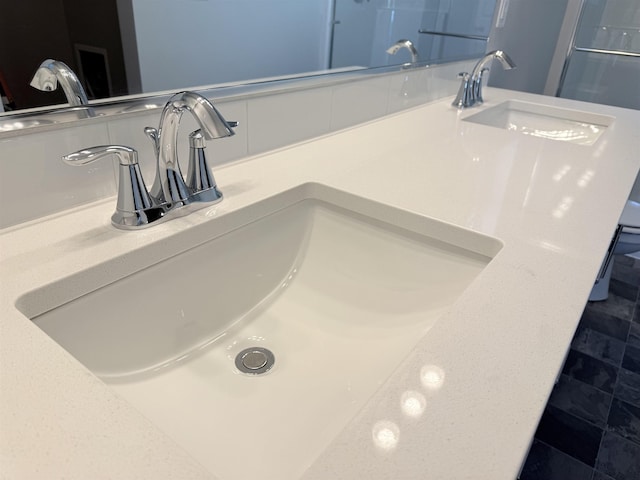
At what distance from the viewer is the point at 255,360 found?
712mm

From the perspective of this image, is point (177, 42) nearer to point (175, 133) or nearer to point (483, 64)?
point (175, 133)

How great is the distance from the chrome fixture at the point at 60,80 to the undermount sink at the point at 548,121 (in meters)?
1.23

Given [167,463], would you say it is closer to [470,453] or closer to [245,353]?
[470,453]

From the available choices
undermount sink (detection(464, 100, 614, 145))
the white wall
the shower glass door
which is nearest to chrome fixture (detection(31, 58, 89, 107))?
the white wall

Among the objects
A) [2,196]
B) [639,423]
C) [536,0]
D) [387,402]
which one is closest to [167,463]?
[387,402]

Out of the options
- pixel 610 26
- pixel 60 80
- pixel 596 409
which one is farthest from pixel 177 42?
pixel 610 26

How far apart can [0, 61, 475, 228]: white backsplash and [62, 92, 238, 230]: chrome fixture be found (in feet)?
0.26

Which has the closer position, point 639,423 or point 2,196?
point 2,196

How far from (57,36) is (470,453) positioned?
2.24ft

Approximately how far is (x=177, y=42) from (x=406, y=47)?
34.5 inches

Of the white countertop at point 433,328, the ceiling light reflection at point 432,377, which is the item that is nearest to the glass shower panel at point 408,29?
the white countertop at point 433,328

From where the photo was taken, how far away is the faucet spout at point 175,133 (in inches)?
23.5

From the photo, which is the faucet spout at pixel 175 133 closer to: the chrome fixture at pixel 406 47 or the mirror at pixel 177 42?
the mirror at pixel 177 42

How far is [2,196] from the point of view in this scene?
62 cm
